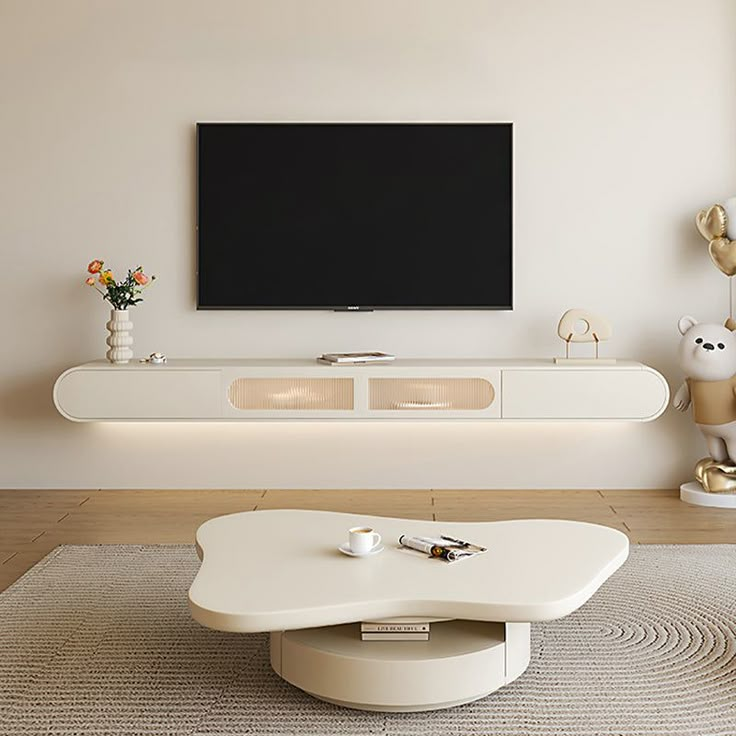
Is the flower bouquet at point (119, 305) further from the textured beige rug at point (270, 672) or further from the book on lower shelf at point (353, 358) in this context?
the textured beige rug at point (270, 672)

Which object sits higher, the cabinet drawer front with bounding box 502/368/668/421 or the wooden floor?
the cabinet drawer front with bounding box 502/368/668/421

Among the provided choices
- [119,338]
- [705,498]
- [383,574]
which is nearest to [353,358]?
[119,338]

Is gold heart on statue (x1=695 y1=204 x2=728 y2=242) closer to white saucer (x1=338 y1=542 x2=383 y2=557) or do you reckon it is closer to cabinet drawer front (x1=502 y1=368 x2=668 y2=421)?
cabinet drawer front (x1=502 y1=368 x2=668 y2=421)

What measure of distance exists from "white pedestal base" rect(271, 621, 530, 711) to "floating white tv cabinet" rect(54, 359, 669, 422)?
2.10 meters

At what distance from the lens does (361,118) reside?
15.3ft

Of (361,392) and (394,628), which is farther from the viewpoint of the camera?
(361,392)

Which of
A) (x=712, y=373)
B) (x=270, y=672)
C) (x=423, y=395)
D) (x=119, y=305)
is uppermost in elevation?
(x=119, y=305)

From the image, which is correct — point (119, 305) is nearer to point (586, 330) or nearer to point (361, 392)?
point (361, 392)

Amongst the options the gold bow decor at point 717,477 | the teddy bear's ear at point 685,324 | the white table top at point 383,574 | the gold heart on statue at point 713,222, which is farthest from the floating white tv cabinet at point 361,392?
the white table top at point 383,574

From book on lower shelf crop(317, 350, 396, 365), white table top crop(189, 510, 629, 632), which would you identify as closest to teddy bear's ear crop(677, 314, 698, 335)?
book on lower shelf crop(317, 350, 396, 365)

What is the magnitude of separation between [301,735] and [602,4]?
12.3 ft

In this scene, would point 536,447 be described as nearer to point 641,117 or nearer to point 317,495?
point 317,495

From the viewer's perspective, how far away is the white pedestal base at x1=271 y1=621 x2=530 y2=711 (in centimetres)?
214

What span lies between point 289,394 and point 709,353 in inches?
73.9
